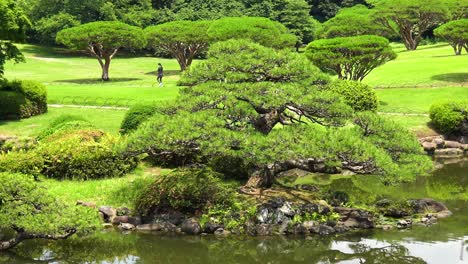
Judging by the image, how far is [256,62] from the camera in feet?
55.4

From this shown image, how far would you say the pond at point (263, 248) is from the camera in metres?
14.1

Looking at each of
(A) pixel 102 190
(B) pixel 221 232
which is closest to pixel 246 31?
(A) pixel 102 190

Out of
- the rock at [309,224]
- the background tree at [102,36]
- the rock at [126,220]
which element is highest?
the background tree at [102,36]

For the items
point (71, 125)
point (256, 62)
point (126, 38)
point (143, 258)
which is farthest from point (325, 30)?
point (143, 258)

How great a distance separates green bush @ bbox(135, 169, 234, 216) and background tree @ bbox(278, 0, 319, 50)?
65961 millimetres

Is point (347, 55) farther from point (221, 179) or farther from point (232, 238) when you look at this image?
point (232, 238)

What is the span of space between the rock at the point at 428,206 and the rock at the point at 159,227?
8.12 m

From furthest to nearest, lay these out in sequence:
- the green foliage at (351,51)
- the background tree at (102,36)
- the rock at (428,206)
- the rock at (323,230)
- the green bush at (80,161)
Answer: the background tree at (102,36) < the green foliage at (351,51) < the green bush at (80,161) < the rock at (428,206) < the rock at (323,230)

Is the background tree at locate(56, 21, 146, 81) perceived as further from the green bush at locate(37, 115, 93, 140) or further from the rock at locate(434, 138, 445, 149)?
the rock at locate(434, 138, 445, 149)

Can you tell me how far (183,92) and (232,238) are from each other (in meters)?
5.09

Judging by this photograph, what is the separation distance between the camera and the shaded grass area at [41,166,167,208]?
1798 cm

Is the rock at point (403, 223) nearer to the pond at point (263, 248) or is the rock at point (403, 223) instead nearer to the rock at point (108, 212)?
the pond at point (263, 248)

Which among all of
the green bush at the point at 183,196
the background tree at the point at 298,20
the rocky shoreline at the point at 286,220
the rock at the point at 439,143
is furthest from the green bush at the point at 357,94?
the background tree at the point at 298,20

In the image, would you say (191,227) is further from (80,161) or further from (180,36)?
(180,36)
